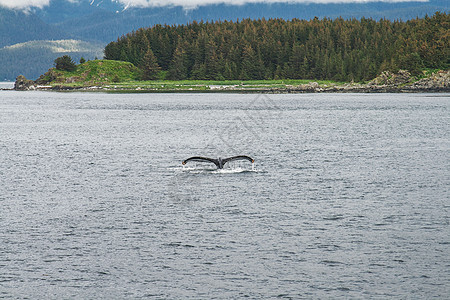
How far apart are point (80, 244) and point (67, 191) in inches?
613

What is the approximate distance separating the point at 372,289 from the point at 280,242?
23.9 feet

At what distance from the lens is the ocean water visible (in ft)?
85.7

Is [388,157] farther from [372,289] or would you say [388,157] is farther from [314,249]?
[372,289]

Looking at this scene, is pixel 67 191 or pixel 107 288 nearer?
pixel 107 288

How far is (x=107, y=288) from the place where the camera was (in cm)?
2562

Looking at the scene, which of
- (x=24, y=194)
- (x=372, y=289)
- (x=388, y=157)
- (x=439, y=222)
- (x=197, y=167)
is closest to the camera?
(x=372, y=289)

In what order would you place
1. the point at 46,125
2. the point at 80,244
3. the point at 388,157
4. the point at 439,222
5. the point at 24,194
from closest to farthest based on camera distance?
the point at 80,244 < the point at 439,222 < the point at 24,194 < the point at 388,157 < the point at 46,125

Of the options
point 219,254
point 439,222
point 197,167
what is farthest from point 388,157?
point 219,254

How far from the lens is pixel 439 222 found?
3547 cm

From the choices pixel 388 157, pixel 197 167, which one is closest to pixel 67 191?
pixel 197 167

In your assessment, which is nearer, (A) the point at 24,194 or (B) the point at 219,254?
(B) the point at 219,254

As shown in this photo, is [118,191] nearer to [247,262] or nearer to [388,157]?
[247,262]

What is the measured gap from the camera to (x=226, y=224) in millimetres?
35438

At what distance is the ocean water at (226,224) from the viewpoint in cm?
2611
